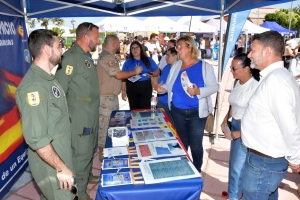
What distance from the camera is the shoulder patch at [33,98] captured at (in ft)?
4.91

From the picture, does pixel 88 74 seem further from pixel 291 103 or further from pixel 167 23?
pixel 167 23

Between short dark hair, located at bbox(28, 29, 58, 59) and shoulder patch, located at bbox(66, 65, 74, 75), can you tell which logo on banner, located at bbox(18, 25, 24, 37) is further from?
short dark hair, located at bbox(28, 29, 58, 59)

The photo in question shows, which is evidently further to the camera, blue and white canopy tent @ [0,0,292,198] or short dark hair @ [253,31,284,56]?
blue and white canopy tent @ [0,0,292,198]

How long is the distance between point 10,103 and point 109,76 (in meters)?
1.26

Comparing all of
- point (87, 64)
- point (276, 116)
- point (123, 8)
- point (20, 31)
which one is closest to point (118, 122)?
point (87, 64)

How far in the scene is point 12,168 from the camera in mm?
3062

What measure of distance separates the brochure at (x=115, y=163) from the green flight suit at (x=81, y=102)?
0.77 meters

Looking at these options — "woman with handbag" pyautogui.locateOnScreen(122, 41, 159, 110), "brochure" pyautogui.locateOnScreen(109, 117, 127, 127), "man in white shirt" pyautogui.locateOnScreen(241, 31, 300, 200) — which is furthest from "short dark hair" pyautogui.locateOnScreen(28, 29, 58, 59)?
"woman with handbag" pyautogui.locateOnScreen(122, 41, 159, 110)

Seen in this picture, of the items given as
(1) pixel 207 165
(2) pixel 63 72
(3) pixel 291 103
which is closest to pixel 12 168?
(2) pixel 63 72

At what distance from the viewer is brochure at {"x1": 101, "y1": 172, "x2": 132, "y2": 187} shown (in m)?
1.55

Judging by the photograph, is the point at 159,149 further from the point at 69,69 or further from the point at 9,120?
the point at 9,120

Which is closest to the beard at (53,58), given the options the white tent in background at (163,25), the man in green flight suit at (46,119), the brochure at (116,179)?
the man in green flight suit at (46,119)

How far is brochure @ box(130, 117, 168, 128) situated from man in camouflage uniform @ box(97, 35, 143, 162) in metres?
0.71

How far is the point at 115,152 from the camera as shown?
200cm
